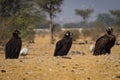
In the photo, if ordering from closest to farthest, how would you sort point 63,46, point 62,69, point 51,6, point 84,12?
point 62,69
point 63,46
point 51,6
point 84,12

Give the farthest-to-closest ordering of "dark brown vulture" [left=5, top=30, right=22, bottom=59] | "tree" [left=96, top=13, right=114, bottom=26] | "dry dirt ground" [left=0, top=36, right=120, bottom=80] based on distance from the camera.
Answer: "tree" [left=96, top=13, right=114, bottom=26], "dark brown vulture" [left=5, top=30, right=22, bottom=59], "dry dirt ground" [left=0, top=36, right=120, bottom=80]

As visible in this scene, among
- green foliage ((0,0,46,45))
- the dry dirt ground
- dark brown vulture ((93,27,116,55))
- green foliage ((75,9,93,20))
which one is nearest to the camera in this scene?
the dry dirt ground

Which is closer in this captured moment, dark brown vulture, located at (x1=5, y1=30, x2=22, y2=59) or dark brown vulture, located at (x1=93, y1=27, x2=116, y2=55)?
dark brown vulture, located at (x1=93, y1=27, x2=116, y2=55)

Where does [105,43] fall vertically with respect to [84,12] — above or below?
below

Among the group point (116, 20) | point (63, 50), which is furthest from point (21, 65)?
point (116, 20)

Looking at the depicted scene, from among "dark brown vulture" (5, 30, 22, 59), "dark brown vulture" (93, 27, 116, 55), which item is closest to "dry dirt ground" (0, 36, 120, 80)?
"dark brown vulture" (93, 27, 116, 55)

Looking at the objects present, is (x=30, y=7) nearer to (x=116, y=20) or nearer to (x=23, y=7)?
(x=23, y=7)

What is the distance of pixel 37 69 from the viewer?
13406 mm

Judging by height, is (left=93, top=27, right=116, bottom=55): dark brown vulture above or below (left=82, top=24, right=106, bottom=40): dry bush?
above

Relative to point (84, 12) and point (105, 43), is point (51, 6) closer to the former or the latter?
point (84, 12)

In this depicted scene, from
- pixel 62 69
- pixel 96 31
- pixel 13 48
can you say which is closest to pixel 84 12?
pixel 96 31

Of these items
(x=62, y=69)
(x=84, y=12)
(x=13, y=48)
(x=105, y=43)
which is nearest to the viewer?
(x=62, y=69)

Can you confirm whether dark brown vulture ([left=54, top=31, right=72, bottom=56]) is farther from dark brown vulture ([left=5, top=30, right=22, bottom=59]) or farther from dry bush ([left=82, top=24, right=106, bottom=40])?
dry bush ([left=82, top=24, right=106, bottom=40])

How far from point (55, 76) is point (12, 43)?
22.7 feet
